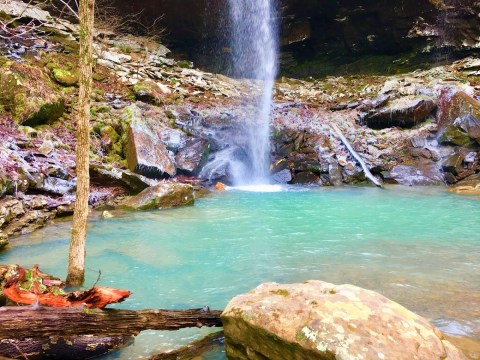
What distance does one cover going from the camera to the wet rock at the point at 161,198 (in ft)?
32.6

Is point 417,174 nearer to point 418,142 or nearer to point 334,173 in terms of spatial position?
point 418,142

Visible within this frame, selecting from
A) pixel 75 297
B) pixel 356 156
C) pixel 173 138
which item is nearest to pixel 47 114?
pixel 173 138

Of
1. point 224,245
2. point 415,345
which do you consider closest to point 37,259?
point 224,245

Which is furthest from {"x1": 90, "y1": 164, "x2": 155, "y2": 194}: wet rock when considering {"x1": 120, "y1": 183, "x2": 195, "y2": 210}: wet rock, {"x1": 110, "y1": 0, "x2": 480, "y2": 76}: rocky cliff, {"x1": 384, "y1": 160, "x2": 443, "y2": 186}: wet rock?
{"x1": 110, "y1": 0, "x2": 480, "y2": 76}: rocky cliff

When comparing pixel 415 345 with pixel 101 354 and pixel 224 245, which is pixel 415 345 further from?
pixel 224 245

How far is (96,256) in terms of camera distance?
20.4 ft

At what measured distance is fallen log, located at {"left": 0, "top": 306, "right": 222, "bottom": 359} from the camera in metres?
2.74

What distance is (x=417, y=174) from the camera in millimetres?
14391

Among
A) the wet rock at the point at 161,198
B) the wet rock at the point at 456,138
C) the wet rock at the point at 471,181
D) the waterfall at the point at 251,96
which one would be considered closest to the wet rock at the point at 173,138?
the waterfall at the point at 251,96

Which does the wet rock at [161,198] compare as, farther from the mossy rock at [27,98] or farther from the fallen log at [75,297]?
the fallen log at [75,297]

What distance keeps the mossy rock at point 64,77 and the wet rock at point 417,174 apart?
13.1 meters

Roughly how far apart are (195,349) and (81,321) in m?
1.03

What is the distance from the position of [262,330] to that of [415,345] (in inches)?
43.3

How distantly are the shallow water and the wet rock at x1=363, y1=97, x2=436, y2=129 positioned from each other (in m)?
7.02
